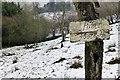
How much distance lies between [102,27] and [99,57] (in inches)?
15.7

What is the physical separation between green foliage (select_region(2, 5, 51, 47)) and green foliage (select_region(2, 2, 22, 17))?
795mm

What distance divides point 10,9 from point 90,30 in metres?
31.2

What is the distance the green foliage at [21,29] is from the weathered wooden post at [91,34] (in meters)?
27.4

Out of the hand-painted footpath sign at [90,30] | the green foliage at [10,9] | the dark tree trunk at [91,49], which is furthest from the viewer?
the green foliage at [10,9]

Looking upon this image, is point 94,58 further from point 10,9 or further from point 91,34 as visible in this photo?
point 10,9

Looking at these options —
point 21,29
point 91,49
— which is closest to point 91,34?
point 91,49

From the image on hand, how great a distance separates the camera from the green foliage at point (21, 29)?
3036 centimetres

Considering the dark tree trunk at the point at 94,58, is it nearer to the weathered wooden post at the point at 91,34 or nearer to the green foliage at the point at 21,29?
the weathered wooden post at the point at 91,34

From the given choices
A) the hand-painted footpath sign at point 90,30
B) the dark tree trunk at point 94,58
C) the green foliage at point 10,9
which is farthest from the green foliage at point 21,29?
the hand-painted footpath sign at point 90,30

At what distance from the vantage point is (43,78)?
32.1 ft

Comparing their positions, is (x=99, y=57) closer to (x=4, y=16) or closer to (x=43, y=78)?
(x=43, y=78)

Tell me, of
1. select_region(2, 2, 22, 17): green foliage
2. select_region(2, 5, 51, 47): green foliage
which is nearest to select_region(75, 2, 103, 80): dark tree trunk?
select_region(2, 5, 51, 47): green foliage

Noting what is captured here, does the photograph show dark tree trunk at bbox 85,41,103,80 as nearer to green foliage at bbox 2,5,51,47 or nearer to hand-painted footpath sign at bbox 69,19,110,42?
hand-painted footpath sign at bbox 69,19,110,42

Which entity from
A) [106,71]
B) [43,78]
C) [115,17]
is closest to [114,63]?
[106,71]
